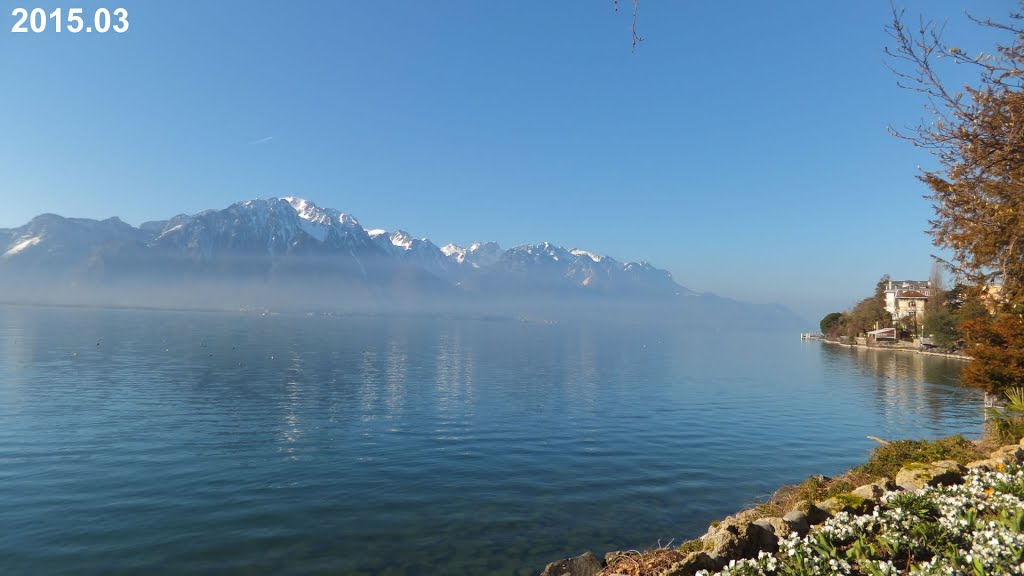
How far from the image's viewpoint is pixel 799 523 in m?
11.7

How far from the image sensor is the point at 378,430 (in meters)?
39.8

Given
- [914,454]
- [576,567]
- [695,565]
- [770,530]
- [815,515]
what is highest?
[815,515]

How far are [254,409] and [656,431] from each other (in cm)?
3425

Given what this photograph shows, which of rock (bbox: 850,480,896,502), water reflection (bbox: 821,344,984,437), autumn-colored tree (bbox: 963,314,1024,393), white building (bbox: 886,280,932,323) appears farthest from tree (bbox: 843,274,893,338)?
rock (bbox: 850,480,896,502)

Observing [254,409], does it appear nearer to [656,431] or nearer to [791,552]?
[656,431]

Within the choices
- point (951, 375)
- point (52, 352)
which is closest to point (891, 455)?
point (951, 375)

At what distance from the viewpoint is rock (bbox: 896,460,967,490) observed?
12.5 metres

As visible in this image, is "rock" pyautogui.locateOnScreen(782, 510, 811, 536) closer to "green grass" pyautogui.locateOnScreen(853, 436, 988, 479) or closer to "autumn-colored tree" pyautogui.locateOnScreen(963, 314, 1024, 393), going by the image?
"green grass" pyautogui.locateOnScreen(853, 436, 988, 479)

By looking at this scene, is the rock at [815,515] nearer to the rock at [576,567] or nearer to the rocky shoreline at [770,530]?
the rocky shoreline at [770,530]

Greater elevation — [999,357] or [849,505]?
[999,357]

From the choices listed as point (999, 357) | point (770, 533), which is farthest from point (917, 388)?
point (770, 533)

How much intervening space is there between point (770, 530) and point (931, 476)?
4981 millimetres

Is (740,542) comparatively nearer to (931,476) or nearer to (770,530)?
(770,530)

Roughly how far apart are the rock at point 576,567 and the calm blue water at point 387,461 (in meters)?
2.16
